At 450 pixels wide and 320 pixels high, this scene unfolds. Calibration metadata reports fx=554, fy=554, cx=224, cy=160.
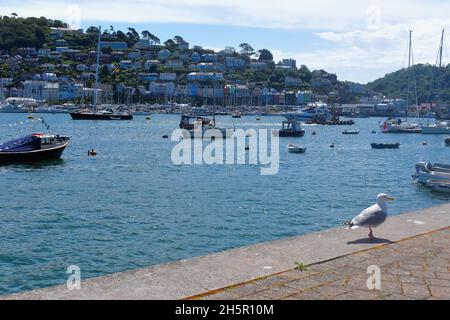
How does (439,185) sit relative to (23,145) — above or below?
below

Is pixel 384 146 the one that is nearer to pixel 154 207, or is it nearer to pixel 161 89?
pixel 154 207

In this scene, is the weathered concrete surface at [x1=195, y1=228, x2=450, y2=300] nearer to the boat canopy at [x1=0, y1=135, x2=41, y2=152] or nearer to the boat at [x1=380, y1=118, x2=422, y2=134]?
the boat canopy at [x1=0, y1=135, x2=41, y2=152]

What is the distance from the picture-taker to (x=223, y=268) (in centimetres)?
608

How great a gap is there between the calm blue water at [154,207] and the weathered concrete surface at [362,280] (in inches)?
276

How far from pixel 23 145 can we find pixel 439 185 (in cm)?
2565

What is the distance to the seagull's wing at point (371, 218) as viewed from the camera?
7871 mm

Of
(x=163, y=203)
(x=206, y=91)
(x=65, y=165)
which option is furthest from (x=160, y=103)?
(x=163, y=203)

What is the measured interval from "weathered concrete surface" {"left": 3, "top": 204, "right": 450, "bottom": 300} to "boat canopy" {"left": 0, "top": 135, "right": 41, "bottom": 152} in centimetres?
3159

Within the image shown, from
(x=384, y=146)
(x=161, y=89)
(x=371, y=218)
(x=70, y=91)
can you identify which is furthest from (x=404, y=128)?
(x=70, y=91)

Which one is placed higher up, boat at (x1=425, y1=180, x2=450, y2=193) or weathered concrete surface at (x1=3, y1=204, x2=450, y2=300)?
weathered concrete surface at (x1=3, y1=204, x2=450, y2=300)

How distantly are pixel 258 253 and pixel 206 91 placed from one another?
192818mm

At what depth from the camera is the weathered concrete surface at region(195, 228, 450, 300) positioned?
520 centimetres

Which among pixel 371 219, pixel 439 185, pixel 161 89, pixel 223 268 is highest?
pixel 161 89

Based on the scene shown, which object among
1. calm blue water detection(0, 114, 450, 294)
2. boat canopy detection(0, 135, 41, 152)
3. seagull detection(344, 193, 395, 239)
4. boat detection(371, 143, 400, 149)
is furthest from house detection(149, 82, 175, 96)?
seagull detection(344, 193, 395, 239)
